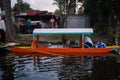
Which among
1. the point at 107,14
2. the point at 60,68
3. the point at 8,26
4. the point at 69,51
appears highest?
the point at 107,14

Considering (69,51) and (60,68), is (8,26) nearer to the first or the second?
(69,51)

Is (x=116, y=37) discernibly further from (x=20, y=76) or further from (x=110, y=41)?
(x=20, y=76)

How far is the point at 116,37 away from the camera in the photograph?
27.5 metres

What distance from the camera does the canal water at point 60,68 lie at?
13.9m

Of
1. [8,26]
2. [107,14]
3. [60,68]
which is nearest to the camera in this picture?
[60,68]

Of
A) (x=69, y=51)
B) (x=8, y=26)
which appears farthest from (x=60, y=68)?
(x=8, y=26)

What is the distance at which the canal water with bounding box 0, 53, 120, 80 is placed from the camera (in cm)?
1385

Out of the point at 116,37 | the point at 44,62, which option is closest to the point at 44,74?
the point at 44,62

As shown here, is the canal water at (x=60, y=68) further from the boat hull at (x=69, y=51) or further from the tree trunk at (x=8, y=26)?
the tree trunk at (x=8, y=26)

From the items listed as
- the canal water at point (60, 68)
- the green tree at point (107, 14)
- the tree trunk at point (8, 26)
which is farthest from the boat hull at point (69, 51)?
the tree trunk at point (8, 26)

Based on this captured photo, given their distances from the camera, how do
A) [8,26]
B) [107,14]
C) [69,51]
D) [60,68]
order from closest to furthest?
[60,68], [69,51], [8,26], [107,14]

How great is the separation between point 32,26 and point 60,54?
66.4ft

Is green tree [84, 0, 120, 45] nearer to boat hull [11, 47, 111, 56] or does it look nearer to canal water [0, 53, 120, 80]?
boat hull [11, 47, 111, 56]

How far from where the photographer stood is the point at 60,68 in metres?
16.1
